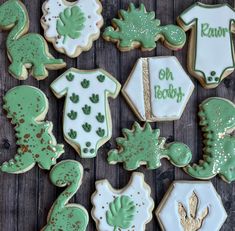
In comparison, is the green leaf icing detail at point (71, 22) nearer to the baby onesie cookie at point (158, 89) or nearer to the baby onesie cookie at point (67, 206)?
the baby onesie cookie at point (158, 89)

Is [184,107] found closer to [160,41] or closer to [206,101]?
[206,101]

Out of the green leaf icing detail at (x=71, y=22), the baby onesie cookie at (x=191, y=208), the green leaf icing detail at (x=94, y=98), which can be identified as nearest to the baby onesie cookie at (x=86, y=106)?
the green leaf icing detail at (x=94, y=98)


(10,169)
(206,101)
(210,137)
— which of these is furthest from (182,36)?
(10,169)

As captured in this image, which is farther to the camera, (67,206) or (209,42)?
(209,42)

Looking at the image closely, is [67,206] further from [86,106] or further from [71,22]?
[71,22]

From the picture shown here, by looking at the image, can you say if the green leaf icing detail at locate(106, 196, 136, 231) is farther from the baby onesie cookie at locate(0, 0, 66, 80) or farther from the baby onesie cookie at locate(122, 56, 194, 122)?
the baby onesie cookie at locate(0, 0, 66, 80)

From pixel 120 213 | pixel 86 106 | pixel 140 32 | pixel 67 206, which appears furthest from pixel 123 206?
pixel 140 32
